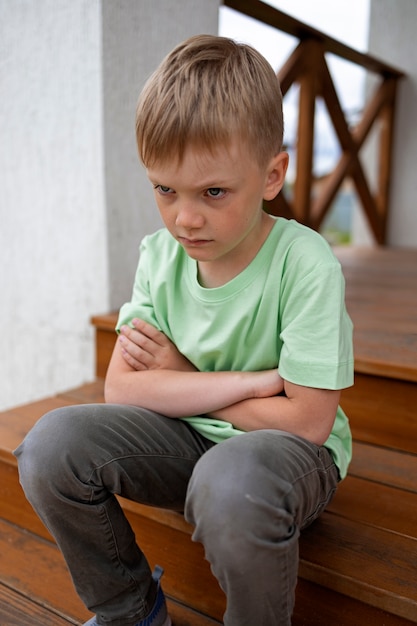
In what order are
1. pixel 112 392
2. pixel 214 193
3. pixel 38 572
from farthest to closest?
pixel 38 572 < pixel 112 392 < pixel 214 193

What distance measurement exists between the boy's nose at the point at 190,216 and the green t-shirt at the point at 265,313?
6.4 inches

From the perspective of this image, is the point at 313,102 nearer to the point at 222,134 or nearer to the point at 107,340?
the point at 107,340

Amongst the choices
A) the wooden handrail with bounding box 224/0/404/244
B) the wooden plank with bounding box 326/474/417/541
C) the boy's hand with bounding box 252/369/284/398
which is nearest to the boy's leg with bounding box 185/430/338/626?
the boy's hand with bounding box 252/369/284/398

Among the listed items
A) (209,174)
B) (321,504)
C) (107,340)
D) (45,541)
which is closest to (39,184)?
(107,340)

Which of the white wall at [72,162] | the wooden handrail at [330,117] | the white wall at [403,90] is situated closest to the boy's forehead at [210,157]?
the white wall at [72,162]

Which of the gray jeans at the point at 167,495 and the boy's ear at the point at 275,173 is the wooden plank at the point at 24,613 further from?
the boy's ear at the point at 275,173

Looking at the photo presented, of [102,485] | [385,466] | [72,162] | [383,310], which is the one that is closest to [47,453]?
[102,485]

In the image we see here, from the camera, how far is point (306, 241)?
3.26 feet

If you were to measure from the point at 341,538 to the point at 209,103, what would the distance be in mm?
712

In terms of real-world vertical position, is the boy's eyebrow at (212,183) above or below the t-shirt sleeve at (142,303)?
above

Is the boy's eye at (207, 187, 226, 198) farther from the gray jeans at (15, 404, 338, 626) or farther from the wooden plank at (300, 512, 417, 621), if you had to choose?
the wooden plank at (300, 512, 417, 621)

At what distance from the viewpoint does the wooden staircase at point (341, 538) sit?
98 centimetres

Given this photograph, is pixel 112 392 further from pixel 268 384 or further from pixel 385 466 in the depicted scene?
pixel 385 466

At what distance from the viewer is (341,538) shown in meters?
1.05
